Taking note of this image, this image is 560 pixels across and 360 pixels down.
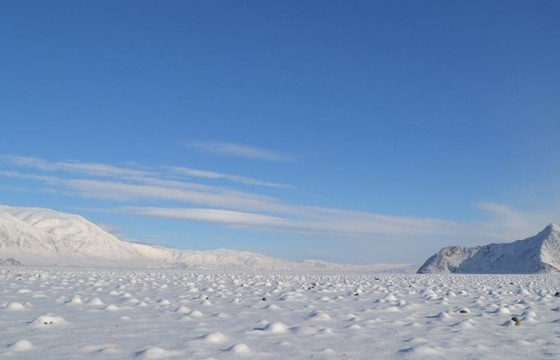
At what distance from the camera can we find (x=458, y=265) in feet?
189

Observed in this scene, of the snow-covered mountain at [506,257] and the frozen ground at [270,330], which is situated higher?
the snow-covered mountain at [506,257]

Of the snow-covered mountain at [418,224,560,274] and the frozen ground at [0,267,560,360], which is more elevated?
the snow-covered mountain at [418,224,560,274]

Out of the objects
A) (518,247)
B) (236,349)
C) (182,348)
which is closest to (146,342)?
(182,348)

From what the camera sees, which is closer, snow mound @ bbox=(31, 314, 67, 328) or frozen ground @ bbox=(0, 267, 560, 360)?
frozen ground @ bbox=(0, 267, 560, 360)

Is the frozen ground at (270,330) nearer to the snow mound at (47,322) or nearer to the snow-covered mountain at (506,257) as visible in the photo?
the snow mound at (47,322)

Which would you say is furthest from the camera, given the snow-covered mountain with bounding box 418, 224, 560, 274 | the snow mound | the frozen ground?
the snow-covered mountain with bounding box 418, 224, 560, 274

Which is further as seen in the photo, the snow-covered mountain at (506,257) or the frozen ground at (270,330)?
the snow-covered mountain at (506,257)

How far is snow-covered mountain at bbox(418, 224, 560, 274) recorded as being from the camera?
4738 centimetres

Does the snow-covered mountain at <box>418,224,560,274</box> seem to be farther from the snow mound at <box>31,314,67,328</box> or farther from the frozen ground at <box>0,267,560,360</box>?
the snow mound at <box>31,314,67,328</box>

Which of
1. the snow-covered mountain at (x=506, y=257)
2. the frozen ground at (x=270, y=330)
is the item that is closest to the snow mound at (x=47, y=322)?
the frozen ground at (x=270, y=330)

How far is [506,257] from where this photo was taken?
2111 inches

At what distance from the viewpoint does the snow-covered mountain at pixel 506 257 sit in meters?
47.4

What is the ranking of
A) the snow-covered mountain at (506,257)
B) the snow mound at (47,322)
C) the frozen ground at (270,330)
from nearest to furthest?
the frozen ground at (270,330) → the snow mound at (47,322) → the snow-covered mountain at (506,257)

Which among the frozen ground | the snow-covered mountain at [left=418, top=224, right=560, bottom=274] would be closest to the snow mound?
the frozen ground
